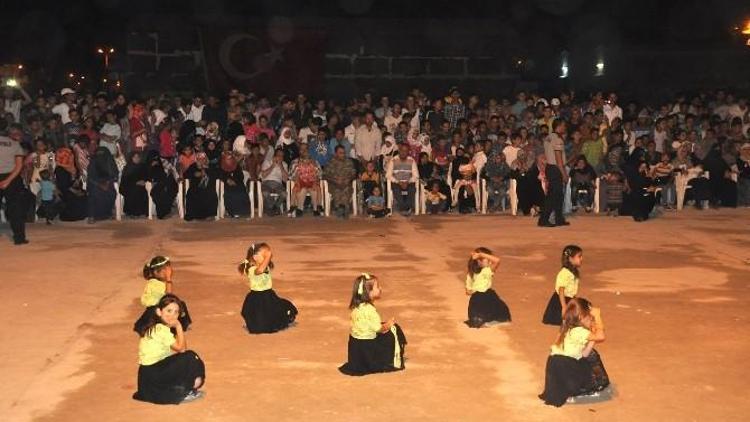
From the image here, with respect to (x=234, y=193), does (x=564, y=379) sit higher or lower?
lower

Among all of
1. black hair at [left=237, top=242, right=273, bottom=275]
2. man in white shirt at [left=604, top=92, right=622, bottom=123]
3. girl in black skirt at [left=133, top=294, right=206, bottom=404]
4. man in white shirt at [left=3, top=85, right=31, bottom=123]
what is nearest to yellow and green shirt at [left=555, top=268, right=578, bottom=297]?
black hair at [left=237, top=242, right=273, bottom=275]

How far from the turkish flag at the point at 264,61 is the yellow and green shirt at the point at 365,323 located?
17559 millimetres

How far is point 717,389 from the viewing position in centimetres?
729

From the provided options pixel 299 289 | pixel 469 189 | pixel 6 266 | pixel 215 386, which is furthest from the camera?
pixel 469 189

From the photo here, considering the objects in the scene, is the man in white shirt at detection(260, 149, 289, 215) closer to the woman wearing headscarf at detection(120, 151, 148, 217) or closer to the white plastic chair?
the woman wearing headscarf at detection(120, 151, 148, 217)

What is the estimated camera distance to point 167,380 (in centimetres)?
708

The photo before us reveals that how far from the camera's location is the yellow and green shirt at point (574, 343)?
6.98 m

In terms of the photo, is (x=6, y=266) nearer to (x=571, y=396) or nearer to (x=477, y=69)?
(x=571, y=396)

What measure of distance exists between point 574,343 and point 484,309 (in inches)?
90.5

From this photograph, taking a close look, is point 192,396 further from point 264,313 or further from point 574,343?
point 574,343

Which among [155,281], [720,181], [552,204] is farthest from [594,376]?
[720,181]

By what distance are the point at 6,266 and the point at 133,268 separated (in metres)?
1.65

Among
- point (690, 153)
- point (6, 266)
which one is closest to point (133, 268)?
point (6, 266)

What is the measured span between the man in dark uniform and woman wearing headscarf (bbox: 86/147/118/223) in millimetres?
2807
